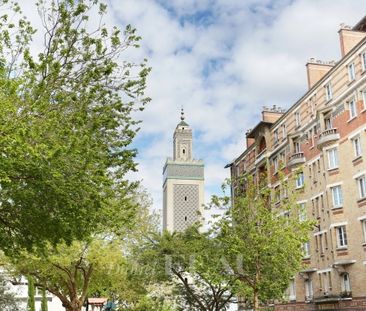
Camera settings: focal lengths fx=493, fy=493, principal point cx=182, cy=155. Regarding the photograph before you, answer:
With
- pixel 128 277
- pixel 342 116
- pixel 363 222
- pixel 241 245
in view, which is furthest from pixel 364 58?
pixel 128 277

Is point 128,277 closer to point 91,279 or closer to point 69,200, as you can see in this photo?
point 91,279

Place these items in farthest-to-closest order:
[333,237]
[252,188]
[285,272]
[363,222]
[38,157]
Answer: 1. [333,237]
2. [363,222]
3. [252,188]
4. [285,272]
5. [38,157]

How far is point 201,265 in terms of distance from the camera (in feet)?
81.5

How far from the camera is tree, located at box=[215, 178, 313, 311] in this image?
23.4 m

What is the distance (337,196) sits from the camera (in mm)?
32750

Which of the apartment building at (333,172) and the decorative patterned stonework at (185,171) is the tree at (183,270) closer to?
the apartment building at (333,172)

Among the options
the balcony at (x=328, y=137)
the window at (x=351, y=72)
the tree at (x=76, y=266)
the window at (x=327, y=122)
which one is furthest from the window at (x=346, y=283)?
the tree at (x=76, y=266)

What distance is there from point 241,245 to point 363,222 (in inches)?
403

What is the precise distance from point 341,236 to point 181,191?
86.1 metres

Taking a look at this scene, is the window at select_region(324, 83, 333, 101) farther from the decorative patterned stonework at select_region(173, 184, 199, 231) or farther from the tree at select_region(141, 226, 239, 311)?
the decorative patterned stonework at select_region(173, 184, 199, 231)

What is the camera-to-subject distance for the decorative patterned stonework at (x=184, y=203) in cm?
11419

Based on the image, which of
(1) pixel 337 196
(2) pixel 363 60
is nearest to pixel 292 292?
(1) pixel 337 196

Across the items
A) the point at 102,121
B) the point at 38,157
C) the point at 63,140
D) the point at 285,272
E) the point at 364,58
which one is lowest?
the point at 285,272

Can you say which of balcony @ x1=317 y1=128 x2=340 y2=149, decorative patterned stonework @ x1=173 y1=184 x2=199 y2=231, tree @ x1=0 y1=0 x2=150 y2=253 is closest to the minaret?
decorative patterned stonework @ x1=173 y1=184 x2=199 y2=231
